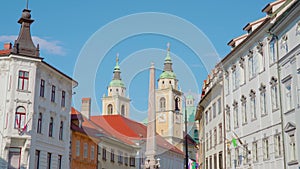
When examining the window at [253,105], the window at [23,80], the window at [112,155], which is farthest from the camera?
the window at [112,155]

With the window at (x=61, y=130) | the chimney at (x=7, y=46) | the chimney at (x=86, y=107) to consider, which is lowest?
the window at (x=61, y=130)

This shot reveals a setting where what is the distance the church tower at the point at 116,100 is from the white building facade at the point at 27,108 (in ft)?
299

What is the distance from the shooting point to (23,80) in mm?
35500

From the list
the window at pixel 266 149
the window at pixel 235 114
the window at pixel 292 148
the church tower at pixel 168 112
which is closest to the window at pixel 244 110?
the window at pixel 235 114

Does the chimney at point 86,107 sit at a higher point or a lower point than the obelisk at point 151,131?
higher

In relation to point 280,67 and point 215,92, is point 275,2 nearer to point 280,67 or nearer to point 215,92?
point 280,67

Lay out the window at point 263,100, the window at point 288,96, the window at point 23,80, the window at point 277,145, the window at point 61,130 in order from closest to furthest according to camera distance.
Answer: the window at point 288,96
the window at point 277,145
the window at point 263,100
the window at point 23,80
the window at point 61,130

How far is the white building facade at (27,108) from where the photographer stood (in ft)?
112

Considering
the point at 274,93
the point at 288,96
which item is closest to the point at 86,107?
the point at 274,93

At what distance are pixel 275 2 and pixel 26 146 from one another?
66.9 ft

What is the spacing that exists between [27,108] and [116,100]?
322ft

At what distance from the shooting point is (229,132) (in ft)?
115

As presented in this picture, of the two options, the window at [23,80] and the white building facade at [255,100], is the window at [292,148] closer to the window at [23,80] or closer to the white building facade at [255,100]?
the white building facade at [255,100]

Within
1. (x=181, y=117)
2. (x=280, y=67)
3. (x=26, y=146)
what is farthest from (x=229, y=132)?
(x=181, y=117)
